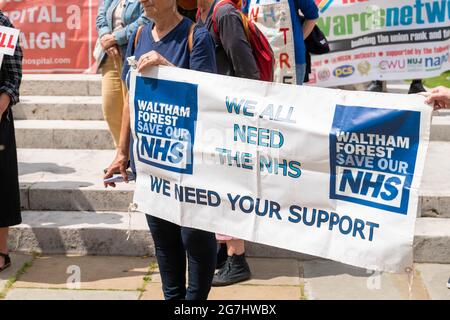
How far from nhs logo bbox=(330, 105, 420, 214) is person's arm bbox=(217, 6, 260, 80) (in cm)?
95

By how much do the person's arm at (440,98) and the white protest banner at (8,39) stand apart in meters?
2.61

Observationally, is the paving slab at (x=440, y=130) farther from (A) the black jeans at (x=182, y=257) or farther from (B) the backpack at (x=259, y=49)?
(A) the black jeans at (x=182, y=257)

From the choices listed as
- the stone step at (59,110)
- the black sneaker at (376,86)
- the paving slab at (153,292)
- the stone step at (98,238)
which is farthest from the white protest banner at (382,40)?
the paving slab at (153,292)

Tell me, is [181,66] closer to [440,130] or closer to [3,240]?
[3,240]

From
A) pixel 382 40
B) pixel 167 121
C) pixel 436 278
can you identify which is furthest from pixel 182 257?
pixel 382 40

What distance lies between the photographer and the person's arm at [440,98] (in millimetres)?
3674

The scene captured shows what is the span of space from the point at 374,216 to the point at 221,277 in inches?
64.4

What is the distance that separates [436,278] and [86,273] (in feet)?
7.45

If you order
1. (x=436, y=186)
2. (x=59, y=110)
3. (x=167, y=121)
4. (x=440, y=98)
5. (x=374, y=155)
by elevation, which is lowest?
(x=436, y=186)

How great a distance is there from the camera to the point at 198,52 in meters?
4.08

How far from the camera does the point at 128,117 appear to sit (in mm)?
4375

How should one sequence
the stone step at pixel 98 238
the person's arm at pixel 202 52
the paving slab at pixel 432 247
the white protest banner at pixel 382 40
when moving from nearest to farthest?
1. the person's arm at pixel 202 52
2. the paving slab at pixel 432 247
3. the stone step at pixel 98 238
4. the white protest banner at pixel 382 40

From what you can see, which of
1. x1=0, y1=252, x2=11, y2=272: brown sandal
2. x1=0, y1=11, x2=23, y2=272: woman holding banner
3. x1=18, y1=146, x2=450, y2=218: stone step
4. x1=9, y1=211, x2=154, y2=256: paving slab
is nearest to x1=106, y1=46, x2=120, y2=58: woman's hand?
x1=18, y1=146, x2=450, y2=218: stone step
